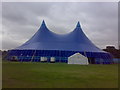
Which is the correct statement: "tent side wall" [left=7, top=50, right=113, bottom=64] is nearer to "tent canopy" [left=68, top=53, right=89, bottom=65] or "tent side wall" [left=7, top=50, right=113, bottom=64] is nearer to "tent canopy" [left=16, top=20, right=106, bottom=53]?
"tent canopy" [left=16, top=20, right=106, bottom=53]

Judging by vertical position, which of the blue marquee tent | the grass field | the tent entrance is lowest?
the tent entrance

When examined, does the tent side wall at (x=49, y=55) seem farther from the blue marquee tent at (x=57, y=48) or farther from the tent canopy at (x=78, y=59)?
the tent canopy at (x=78, y=59)

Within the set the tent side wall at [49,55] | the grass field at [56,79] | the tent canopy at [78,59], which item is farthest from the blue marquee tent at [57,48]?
the grass field at [56,79]

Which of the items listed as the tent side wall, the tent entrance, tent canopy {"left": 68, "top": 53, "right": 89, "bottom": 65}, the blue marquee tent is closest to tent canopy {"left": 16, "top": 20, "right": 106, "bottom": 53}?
the blue marquee tent

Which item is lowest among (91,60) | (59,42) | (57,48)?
(91,60)

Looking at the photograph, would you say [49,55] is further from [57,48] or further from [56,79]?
[56,79]

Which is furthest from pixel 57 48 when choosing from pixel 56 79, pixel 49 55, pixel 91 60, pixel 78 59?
pixel 56 79

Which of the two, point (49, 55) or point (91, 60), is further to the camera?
point (91, 60)

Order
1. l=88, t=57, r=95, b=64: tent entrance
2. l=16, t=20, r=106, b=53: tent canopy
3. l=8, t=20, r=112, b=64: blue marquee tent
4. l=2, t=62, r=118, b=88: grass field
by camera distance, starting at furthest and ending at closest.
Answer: l=16, t=20, r=106, b=53: tent canopy, l=88, t=57, r=95, b=64: tent entrance, l=8, t=20, r=112, b=64: blue marquee tent, l=2, t=62, r=118, b=88: grass field

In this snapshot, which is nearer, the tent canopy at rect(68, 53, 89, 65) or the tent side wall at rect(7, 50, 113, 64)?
the tent canopy at rect(68, 53, 89, 65)

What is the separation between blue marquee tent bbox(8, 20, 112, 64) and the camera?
3888cm

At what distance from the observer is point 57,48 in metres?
40.4

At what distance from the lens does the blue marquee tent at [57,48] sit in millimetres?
38875

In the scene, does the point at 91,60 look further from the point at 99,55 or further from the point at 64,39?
the point at 64,39
